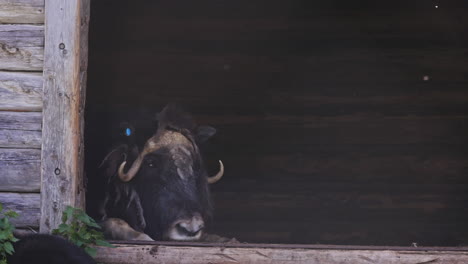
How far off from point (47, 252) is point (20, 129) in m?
0.95

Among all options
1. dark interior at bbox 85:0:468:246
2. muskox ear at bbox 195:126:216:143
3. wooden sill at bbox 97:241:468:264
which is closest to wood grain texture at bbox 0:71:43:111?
wooden sill at bbox 97:241:468:264

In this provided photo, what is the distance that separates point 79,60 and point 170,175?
1894 millimetres

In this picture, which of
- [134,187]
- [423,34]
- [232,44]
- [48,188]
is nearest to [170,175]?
[134,187]

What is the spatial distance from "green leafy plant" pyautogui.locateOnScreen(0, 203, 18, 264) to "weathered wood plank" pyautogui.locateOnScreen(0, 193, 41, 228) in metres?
0.33

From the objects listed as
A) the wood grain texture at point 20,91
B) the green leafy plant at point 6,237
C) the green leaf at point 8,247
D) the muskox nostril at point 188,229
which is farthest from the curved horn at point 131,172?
the green leaf at point 8,247

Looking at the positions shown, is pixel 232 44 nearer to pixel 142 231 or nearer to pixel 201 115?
pixel 201 115

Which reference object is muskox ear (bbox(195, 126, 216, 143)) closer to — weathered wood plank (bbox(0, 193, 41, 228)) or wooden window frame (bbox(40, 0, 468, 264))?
wooden window frame (bbox(40, 0, 468, 264))

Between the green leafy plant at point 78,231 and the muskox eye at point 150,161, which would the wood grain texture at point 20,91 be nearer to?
the green leafy plant at point 78,231

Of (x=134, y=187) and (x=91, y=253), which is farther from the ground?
(x=134, y=187)

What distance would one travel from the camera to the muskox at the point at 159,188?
6977 mm

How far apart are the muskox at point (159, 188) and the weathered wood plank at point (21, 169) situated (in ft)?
4.86

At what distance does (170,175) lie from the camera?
727 centimetres

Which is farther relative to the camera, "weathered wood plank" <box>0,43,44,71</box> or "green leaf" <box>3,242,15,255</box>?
"weathered wood plank" <box>0,43,44,71</box>

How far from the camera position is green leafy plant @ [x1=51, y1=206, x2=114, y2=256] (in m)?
5.40
